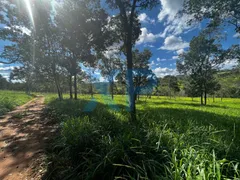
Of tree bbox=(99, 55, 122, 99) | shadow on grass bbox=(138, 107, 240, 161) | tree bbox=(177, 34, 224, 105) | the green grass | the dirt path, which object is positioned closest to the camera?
shadow on grass bbox=(138, 107, 240, 161)

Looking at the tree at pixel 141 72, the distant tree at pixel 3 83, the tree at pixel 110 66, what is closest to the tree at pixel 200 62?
the tree at pixel 141 72

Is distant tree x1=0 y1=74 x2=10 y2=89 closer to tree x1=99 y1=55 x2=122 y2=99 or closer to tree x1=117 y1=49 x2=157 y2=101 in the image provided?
tree x1=99 y1=55 x2=122 y2=99

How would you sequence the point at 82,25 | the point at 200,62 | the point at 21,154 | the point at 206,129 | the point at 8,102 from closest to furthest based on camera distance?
1. the point at 206,129
2. the point at 21,154
3. the point at 82,25
4. the point at 8,102
5. the point at 200,62

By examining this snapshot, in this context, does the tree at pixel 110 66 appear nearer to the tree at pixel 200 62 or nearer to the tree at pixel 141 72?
the tree at pixel 141 72

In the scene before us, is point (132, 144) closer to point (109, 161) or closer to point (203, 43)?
point (109, 161)

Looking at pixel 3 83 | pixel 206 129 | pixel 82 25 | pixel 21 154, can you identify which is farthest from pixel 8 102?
pixel 3 83

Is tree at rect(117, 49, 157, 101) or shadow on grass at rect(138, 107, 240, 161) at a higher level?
tree at rect(117, 49, 157, 101)

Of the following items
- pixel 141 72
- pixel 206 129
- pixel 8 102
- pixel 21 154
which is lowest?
pixel 21 154

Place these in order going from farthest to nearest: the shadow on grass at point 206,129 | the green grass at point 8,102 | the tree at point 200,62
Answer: the tree at point 200,62 < the green grass at point 8,102 < the shadow on grass at point 206,129

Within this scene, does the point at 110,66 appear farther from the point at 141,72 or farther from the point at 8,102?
the point at 8,102

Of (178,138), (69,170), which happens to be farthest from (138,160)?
(69,170)

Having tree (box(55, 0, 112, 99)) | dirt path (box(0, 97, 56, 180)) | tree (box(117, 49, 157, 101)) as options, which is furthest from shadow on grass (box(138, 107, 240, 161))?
tree (box(117, 49, 157, 101))

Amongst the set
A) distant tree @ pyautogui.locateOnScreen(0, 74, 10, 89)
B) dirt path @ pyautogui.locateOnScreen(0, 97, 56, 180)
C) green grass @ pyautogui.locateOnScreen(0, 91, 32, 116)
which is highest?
distant tree @ pyautogui.locateOnScreen(0, 74, 10, 89)

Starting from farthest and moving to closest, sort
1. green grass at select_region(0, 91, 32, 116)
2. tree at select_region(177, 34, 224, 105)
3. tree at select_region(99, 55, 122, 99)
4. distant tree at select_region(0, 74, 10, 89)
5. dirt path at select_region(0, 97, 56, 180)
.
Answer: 1. distant tree at select_region(0, 74, 10, 89)
2. tree at select_region(99, 55, 122, 99)
3. tree at select_region(177, 34, 224, 105)
4. green grass at select_region(0, 91, 32, 116)
5. dirt path at select_region(0, 97, 56, 180)
